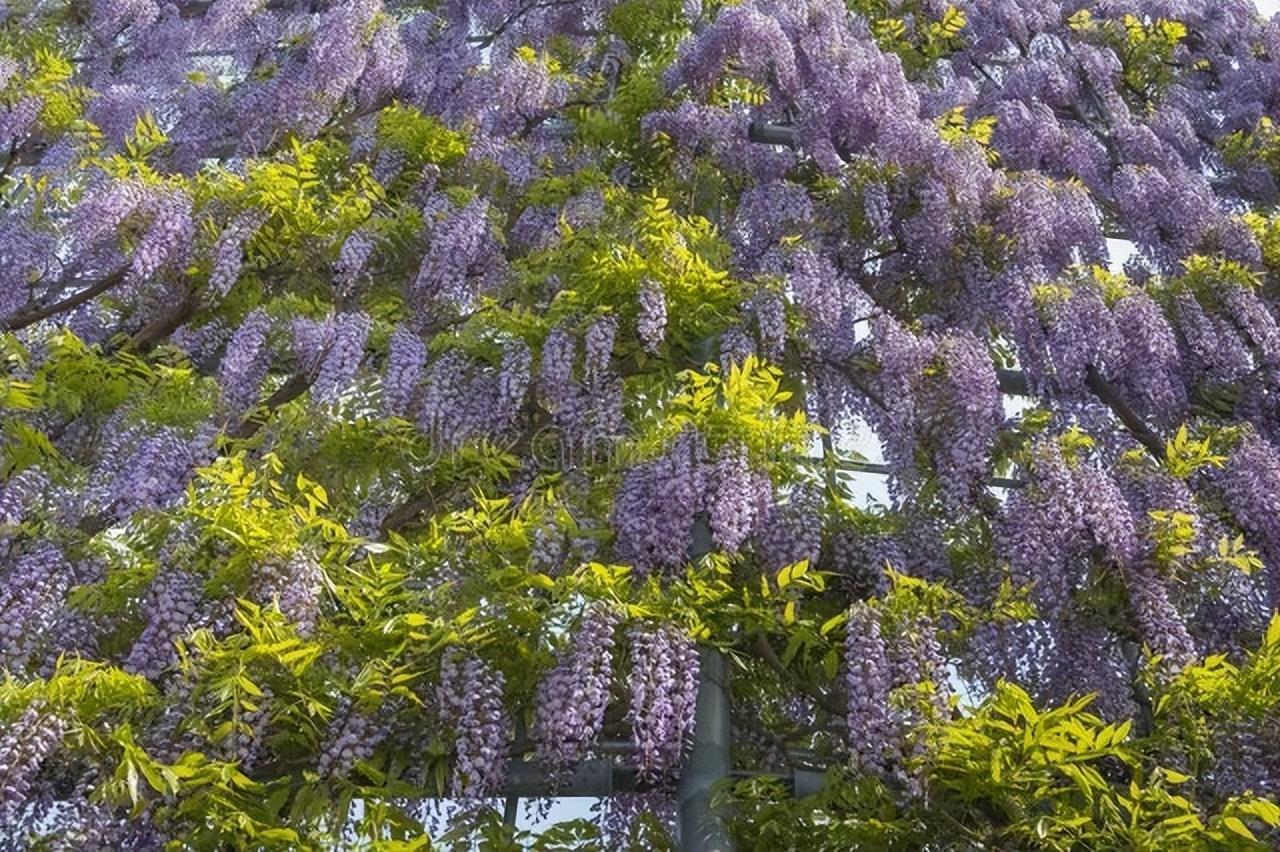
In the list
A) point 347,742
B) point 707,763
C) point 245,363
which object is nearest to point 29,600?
point 347,742

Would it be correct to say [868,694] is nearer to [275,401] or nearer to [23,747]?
[23,747]

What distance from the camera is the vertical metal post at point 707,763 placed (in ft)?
11.9

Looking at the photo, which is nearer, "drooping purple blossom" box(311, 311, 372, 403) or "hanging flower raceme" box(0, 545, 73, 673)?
"hanging flower raceme" box(0, 545, 73, 673)

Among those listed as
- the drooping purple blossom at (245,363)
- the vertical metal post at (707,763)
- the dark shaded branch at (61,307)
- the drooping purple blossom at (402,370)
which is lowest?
the dark shaded branch at (61,307)

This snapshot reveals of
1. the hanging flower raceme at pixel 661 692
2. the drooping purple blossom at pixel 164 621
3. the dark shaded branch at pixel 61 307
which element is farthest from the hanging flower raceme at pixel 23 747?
the dark shaded branch at pixel 61 307

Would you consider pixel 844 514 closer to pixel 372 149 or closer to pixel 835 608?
pixel 835 608

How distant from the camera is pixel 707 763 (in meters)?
3.81

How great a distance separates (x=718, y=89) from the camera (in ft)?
21.8

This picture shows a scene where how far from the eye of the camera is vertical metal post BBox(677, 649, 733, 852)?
3.63 m

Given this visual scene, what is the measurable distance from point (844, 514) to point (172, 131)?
14.2ft

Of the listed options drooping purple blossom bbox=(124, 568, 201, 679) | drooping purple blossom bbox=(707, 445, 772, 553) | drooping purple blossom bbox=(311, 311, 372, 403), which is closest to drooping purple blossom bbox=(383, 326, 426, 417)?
drooping purple blossom bbox=(311, 311, 372, 403)

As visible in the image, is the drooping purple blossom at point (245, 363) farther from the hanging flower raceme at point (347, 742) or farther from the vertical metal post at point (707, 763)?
the vertical metal post at point (707, 763)

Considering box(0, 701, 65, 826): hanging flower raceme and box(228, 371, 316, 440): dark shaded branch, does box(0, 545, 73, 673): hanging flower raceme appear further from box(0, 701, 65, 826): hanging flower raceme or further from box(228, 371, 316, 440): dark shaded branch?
box(228, 371, 316, 440): dark shaded branch

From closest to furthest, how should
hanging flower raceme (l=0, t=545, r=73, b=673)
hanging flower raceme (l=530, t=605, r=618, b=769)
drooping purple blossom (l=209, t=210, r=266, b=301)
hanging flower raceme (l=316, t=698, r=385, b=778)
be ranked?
hanging flower raceme (l=316, t=698, r=385, b=778) < hanging flower raceme (l=530, t=605, r=618, b=769) < hanging flower raceme (l=0, t=545, r=73, b=673) < drooping purple blossom (l=209, t=210, r=266, b=301)
